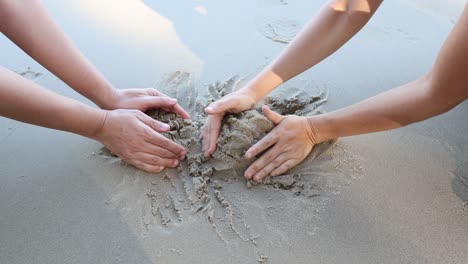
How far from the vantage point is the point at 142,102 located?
4.26 feet

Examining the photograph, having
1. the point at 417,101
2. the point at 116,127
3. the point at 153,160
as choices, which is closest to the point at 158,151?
the point at 153,160

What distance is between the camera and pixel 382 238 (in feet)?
3.49

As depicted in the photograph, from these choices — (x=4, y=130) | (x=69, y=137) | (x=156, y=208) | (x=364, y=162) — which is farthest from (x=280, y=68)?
(x=4, y=130)

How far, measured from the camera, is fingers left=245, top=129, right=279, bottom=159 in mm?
1190

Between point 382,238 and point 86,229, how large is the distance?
764 mm

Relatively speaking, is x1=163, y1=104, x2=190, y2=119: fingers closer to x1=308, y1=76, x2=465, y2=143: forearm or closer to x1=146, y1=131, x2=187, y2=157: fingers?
x1=146, y1=131, x2=187, y2=157: fingers

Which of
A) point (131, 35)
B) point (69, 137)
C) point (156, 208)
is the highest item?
point (131, 35)

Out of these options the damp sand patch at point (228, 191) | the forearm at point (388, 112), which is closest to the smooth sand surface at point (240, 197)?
the damp sand patch at point (228, 191)

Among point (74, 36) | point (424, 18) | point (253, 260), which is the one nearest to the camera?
point (253, 260)

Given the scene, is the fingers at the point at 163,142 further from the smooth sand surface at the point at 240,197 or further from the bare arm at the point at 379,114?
the bare arm at the point at 379,114

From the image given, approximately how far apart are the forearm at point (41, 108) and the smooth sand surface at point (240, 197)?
149mm

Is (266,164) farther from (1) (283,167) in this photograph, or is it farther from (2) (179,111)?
(2) (179,111)

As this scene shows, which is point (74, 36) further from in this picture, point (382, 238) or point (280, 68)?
point (382, 238)

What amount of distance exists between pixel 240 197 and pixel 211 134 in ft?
0.69
